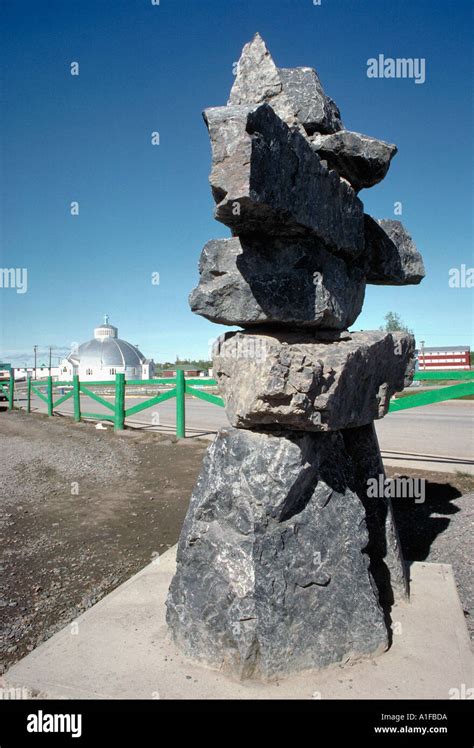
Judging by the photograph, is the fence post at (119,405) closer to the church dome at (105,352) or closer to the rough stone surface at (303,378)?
the rough stone surface at (303,378)

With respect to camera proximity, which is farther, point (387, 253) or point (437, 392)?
point (437, 392)

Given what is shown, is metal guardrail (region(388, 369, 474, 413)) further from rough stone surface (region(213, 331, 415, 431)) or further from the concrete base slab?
the concrete base slab

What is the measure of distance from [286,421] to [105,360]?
63345 millimetres

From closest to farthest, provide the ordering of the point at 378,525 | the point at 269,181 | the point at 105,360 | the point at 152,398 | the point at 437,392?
the point at 269,181, the point at 378,525, the point at 437,392, the point at 152,398, the point at 105,360

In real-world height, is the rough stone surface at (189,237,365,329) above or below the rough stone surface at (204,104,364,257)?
below

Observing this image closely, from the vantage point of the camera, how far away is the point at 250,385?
296 centimetres

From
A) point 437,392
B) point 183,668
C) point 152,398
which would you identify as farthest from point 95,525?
point 152,398

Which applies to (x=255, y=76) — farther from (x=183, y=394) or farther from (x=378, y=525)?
(x=183, y=394)

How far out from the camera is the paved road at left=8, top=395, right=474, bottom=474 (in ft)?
29.3

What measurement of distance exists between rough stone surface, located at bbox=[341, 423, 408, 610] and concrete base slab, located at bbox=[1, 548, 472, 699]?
18cm

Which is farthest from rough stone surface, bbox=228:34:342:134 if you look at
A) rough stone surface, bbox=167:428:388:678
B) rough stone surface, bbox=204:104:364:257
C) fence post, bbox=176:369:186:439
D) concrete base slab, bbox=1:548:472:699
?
fence post, bbox=176:369:186:439

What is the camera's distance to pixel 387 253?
398 centimetres

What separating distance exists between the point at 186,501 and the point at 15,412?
15613 millimetres

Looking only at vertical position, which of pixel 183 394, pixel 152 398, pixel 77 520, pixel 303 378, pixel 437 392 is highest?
pixel 303 378
